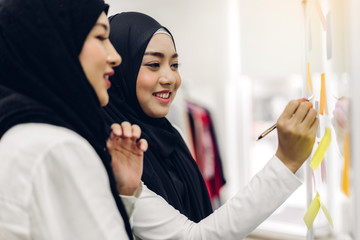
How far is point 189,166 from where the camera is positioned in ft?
4.00

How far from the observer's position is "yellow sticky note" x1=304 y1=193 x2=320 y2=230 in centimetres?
90

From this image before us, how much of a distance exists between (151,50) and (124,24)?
144 mm

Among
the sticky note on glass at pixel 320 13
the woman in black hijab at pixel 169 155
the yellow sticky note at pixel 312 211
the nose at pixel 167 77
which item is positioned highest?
the sticky note on glass at pixel 320 13

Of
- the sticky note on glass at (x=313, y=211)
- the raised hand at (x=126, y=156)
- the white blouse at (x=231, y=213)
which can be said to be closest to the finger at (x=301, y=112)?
the white blouse at (x=231, y=213)

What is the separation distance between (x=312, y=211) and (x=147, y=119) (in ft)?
1.82

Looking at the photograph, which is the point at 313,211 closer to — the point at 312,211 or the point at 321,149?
the point at 312,211

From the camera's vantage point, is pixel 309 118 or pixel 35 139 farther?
pixel 309 118

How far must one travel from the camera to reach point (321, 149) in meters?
0.85

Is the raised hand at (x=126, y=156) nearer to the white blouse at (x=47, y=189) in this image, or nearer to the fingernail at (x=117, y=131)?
the fingernail at (x=117, y=131)

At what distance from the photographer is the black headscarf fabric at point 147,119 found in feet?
3.49

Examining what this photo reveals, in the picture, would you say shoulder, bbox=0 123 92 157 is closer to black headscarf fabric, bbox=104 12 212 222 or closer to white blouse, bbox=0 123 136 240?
white blouse, bbox=0 123 136 240

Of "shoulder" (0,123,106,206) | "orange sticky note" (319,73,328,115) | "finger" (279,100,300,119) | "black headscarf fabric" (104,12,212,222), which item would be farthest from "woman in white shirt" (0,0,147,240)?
"orange sticky note" (319,73,328,115)

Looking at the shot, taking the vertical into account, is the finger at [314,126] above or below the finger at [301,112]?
below

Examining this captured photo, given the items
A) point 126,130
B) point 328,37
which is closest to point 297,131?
point 328,37
